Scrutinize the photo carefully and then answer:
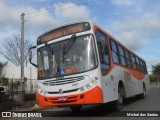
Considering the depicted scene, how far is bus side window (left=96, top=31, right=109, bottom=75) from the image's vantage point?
37.6 feet

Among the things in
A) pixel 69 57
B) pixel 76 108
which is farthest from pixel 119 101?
pixel 69 57

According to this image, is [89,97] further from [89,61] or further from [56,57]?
[56,57]

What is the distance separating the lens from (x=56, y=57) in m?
11.6

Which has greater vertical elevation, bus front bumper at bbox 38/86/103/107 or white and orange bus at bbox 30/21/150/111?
white and orange bus at bbox 30/21/150/111

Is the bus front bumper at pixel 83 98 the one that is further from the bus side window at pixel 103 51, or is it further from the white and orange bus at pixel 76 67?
the bus side window at pixel 103 51

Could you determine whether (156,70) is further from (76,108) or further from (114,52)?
(76,108)

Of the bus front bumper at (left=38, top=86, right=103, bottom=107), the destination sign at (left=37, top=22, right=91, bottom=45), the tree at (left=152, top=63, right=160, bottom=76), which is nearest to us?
the bus front bumper at (left=38, top=86, right=103, bottom=107)

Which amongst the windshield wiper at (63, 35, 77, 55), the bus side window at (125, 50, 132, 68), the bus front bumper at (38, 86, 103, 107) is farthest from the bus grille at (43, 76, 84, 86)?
the bus side window at (125, 50, 132, 68)

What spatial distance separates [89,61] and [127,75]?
5.35m

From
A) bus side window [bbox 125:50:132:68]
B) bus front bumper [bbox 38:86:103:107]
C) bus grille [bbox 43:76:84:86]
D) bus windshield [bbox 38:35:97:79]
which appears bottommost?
bus front bumper [bbox 38:86:103:107]

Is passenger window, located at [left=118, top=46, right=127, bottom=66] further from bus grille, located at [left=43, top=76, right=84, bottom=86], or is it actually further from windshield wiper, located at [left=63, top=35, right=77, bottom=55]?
bus grille, located at [left=43, top=76, right=84, bottom=86]

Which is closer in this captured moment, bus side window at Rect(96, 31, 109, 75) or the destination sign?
bus side window at Rect(96, 31, 109, 75)

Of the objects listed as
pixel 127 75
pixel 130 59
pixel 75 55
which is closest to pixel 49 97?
pixel 75 55

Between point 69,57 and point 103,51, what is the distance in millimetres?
1387
